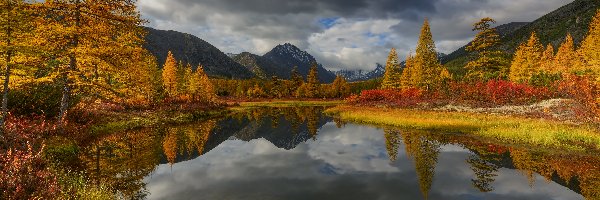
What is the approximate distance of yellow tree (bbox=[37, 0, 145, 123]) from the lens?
19531mm

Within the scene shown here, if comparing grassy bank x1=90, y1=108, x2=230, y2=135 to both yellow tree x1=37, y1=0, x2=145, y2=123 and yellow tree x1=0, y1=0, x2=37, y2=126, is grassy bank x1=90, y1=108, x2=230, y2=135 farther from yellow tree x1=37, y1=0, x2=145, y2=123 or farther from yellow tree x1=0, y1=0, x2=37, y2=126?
yellow tree x1=0, y1=0, x2=37, y2=126

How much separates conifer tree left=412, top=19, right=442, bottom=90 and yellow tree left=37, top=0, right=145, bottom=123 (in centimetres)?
4975

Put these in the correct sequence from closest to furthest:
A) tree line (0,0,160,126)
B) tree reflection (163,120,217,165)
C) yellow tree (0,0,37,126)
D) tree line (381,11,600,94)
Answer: yellow tree (0,0,37,126), tree line (0,0,160,126), tree reflection (163,120,217,165), tree line (381,11,600,94)

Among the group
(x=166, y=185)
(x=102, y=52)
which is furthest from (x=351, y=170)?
(x=102, y=52)

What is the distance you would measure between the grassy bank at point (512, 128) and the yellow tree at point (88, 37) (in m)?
23.8

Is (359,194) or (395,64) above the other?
(395,64)

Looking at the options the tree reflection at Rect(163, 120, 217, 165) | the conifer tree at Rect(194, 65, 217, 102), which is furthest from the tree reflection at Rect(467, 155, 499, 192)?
the conifer tree at Rect(194, 65, 217, 102)

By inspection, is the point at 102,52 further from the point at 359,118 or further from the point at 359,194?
the point at 359,118

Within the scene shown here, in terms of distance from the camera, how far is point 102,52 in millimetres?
20000

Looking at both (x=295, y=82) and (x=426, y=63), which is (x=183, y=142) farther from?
(x=295, y=82)

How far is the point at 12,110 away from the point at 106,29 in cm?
734

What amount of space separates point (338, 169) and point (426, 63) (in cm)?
4972

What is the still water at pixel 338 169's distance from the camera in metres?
14.1

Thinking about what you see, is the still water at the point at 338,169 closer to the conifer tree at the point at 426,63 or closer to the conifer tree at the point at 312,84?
the conifer tree at the point at 426,63
